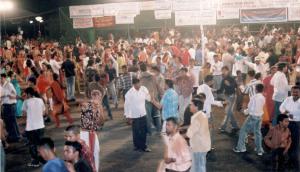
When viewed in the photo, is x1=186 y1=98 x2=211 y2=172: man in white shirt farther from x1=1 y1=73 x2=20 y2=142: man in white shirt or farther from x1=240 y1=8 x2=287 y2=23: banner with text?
x1=240 y1=8 x2=287 y2=23: banner with text

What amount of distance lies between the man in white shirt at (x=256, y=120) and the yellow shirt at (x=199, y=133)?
241 cm

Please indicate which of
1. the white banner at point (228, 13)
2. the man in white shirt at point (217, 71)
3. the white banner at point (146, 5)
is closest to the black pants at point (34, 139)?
the man in white shirt at point (217, 71)

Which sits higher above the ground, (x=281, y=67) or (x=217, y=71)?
(x=281, y=67)

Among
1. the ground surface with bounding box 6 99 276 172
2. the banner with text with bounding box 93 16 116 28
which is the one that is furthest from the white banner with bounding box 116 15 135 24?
the ground surface with bounding box 6 99 276 172

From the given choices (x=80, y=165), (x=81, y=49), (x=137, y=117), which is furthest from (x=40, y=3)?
(x=80, y=165)

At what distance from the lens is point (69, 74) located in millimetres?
16484

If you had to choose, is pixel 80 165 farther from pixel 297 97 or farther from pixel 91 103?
pixel 297 97

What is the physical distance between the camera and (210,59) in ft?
57.0

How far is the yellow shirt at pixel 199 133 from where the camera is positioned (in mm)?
7473

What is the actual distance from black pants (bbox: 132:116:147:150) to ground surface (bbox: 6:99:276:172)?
239 mm

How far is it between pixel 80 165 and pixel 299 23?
24.0 metres

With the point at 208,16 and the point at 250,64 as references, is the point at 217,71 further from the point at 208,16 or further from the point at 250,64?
the point at 208,16

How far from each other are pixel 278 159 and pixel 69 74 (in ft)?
33.1

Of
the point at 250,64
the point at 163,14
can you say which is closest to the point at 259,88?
the point at 250,64
